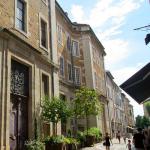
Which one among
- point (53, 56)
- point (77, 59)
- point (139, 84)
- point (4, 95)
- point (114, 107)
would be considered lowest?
point (139, 84)

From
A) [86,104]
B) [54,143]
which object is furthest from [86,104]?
[54,143]

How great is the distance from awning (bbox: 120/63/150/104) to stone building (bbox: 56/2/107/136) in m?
16.0

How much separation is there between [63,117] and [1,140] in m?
4.70

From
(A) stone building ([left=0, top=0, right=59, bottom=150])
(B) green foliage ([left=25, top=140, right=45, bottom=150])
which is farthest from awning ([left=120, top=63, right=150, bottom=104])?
(A) stone building ([left=0, top=0, right=59, bottom=150])

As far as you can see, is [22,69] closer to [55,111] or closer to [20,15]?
[55,111]

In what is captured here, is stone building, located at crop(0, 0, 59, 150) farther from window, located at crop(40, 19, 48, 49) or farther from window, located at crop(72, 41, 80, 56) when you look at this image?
window, located at crop(72, 41, 80, 56)

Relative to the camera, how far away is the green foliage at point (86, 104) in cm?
2575

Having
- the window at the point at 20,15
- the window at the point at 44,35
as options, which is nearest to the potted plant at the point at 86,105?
the window at the point at 44,35

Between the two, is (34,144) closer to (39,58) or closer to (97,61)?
(39,58)

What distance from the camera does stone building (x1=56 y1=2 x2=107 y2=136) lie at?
97.0 ft

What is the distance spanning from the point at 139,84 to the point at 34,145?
8.24 metres

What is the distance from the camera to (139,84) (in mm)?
9578

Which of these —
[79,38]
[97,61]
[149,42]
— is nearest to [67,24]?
[79,38]

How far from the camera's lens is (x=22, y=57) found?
55.7 feet
